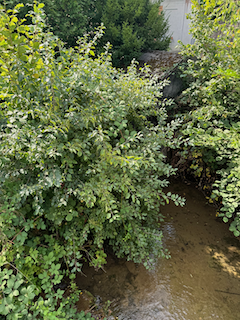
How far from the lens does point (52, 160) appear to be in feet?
5.47

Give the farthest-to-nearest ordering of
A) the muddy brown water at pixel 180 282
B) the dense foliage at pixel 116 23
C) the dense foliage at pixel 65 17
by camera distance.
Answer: the dense foliage at pixel 116 23, the dense foliage at pixel 65 17, the muddy brown water at pixel 180 282

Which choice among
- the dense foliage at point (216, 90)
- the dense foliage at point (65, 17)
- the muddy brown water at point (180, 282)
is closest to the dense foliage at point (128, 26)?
the dense foliage at point (65, 17)

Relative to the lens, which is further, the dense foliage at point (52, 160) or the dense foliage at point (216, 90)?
the dense foliage at point (216, 90)

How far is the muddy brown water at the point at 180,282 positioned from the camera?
7.22 ft

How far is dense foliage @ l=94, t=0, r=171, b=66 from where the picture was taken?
216 inches

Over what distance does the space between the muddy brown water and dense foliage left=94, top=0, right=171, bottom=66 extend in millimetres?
4816

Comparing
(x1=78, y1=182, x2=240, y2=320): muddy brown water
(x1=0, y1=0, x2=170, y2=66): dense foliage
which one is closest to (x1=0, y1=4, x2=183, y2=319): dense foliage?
(x1=78, y1=182, x2=240, y2=320): muddy brown water

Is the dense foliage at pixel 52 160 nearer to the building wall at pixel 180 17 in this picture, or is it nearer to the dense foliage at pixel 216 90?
the dense foliage at pixel 216 90

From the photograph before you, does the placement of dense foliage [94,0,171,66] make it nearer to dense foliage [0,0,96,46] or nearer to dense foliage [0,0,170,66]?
dense foliage [0,0,170,66]

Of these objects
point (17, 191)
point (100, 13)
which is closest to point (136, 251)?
point (17, 191)

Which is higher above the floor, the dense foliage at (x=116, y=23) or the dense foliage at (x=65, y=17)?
the dense foliage at (x=116, y=23)

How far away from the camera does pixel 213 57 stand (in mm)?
3096

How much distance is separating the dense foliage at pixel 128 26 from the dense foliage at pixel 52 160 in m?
3.93

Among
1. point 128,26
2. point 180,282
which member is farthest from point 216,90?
point 128,26
